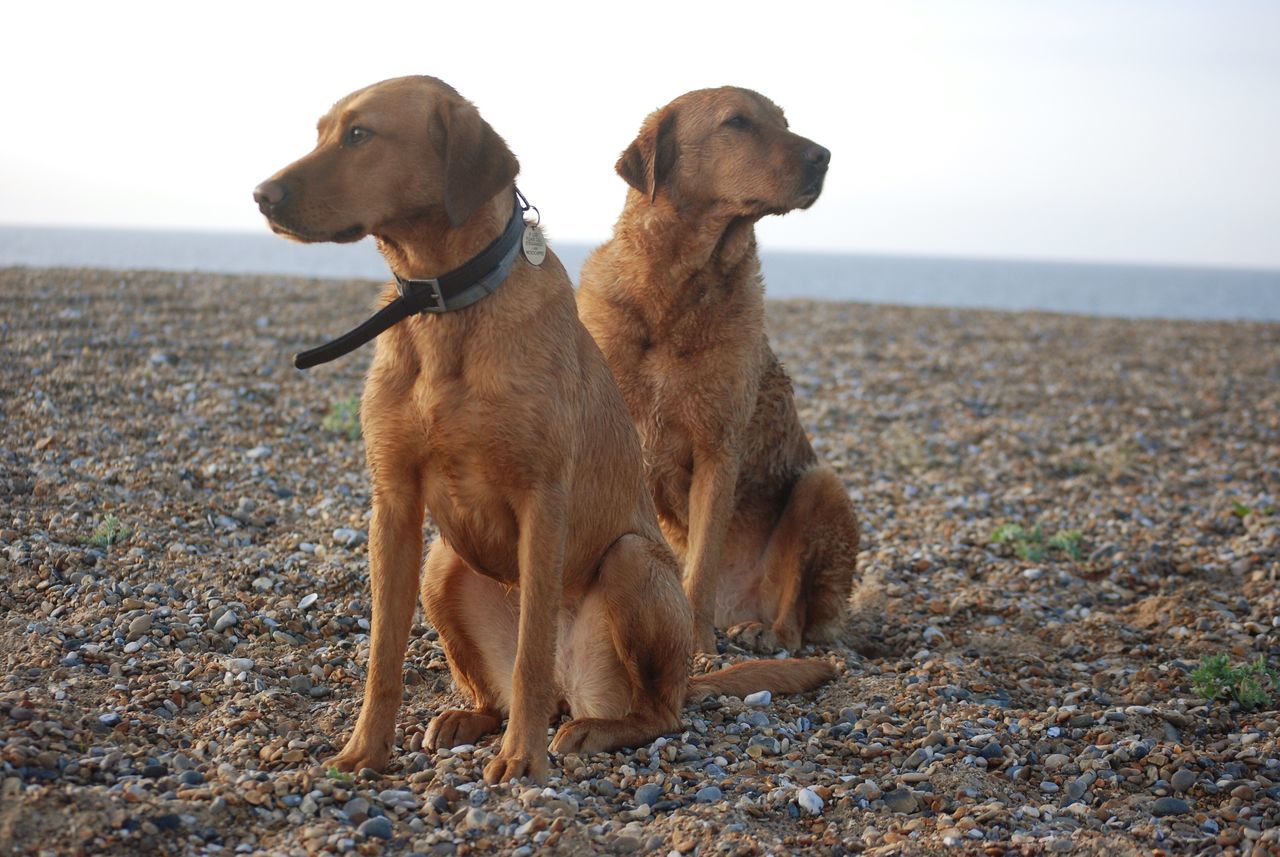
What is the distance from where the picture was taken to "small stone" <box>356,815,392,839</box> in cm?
313

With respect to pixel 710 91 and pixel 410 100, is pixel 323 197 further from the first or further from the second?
pixel 710 91

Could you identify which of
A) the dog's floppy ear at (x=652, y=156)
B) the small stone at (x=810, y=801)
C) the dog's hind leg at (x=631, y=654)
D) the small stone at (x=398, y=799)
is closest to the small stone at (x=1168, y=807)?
the small stone at (x=810, y=801)

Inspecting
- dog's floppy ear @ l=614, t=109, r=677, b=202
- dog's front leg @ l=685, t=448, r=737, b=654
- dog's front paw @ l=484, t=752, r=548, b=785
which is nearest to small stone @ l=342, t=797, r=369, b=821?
dog's front paw @ l=484, t=752, r=548, b=785

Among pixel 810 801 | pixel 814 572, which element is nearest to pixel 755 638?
pixel 814 572

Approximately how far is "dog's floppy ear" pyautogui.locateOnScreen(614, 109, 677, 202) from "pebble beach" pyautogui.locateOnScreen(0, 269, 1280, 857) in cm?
229

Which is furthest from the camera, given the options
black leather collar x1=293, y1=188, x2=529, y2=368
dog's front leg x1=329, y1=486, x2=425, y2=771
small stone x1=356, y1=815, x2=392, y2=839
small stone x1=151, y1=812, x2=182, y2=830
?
dog's front leg x1=329, y1=486, x2=425, y2=771

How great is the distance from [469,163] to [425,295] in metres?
0.43

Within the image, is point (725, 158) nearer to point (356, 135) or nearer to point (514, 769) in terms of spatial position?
point (356, 135)

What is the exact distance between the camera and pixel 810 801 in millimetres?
3576

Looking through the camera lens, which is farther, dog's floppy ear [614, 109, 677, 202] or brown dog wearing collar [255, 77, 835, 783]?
dog's floppy ear [614, 109, 677, 202]

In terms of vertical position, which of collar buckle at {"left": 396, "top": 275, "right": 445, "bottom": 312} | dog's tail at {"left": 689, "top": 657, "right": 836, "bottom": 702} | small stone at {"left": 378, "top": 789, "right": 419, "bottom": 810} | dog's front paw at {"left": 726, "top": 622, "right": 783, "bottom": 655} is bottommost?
dog's front paw at {"left": 726, "top": 622, "right": 783, "bottom": 655}

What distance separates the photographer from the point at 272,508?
644 centimetres

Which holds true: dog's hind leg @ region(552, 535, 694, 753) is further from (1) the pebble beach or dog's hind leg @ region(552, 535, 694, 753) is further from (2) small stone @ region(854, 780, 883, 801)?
(2) small stone @ region(854, 780, 883, 801)

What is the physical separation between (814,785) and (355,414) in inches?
222
